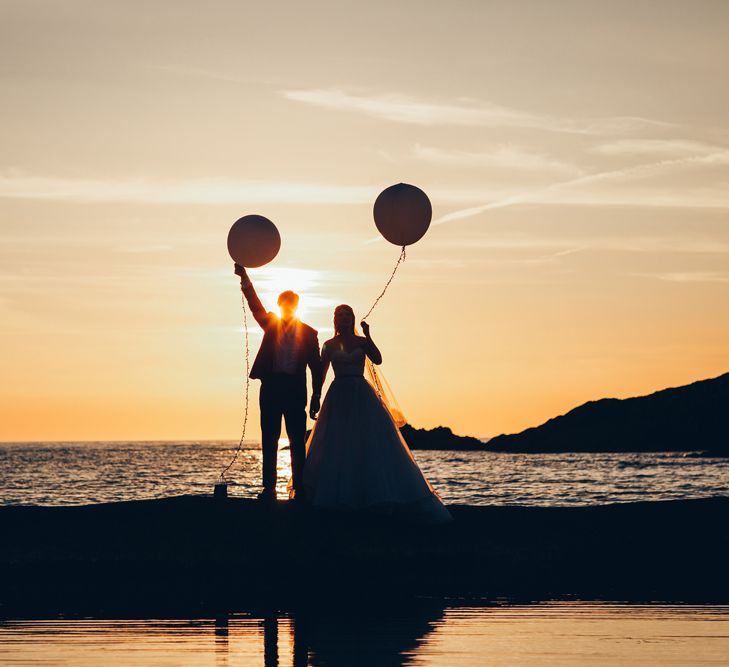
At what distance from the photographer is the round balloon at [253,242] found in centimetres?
1366

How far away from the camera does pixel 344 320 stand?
12953mm

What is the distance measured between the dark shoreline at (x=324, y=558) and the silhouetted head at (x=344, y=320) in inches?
84.8

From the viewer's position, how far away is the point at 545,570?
11.6m

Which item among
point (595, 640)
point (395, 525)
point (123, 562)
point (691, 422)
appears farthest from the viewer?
point (691, 422)

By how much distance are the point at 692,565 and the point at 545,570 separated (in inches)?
67.4

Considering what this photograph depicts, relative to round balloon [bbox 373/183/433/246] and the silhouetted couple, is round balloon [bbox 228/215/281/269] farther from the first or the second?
round balloon [bbox 373/183/433/246]

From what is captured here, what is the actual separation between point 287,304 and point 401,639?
5969mm

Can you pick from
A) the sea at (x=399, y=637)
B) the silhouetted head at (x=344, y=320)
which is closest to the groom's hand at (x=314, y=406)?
the silhouetted head at (x=344, y=320)

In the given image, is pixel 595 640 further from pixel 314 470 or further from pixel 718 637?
pixel 314 470

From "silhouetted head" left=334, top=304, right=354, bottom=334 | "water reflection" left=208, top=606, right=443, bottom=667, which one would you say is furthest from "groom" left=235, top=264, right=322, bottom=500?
"water reflection" left=208, top=606, right=443, bottom=667

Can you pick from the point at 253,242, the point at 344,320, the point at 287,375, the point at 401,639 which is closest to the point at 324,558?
the point at 287,375

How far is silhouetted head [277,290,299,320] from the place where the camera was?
43.8 feet

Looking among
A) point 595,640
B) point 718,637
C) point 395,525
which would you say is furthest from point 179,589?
point 718,637

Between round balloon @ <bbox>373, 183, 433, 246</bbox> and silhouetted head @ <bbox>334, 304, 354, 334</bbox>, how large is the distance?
1.31 metres
